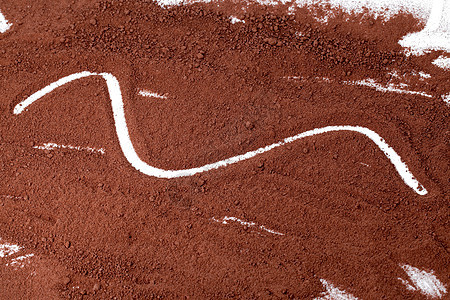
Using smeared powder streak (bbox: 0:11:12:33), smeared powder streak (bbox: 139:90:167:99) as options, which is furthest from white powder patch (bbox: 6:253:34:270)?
smeared powder streak (bbox: 0:11:12:33)

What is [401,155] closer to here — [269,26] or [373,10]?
[373,10]

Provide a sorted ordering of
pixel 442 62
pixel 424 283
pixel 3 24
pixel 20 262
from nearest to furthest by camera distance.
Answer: pixel 424 283
pixel 20 262
pixel 442 62
pixel 3 24

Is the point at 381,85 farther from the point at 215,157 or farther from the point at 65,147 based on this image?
the point at 65,147

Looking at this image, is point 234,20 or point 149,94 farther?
point 234,20

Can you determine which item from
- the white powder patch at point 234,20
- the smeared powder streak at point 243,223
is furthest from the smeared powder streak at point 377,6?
the smeared powder streak at point 243,223

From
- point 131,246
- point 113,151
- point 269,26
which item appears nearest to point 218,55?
point 269,26

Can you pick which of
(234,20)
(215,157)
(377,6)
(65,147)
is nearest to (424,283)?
(215,157)

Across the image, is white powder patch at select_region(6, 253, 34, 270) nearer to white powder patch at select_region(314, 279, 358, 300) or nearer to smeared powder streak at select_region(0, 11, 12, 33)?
smeared powder streak at select_region(0, 11, 12, 33)
